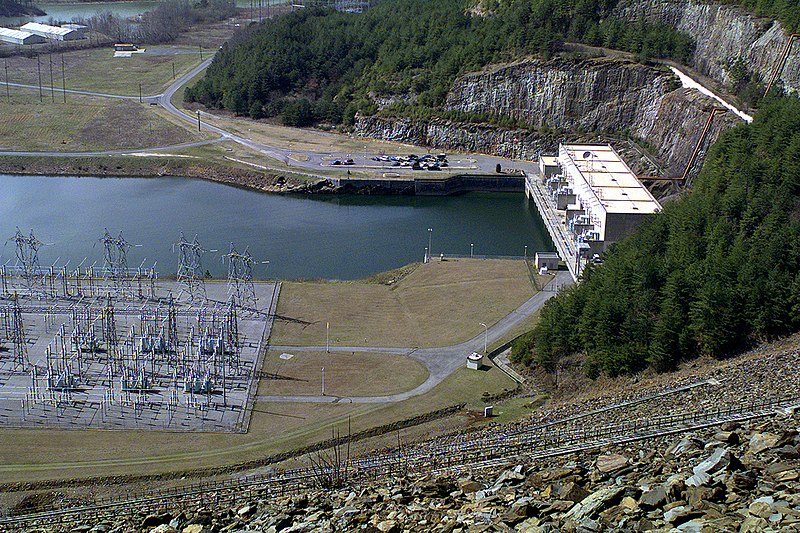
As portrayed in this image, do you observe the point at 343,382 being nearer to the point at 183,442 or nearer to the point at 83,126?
the point at 183,442

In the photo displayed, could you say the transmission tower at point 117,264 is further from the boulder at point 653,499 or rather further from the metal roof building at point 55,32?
the metal roof building at point 55,32

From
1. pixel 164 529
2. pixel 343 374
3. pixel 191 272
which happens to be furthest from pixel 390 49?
pixel 164 529

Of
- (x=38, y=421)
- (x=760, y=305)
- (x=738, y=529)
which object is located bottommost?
(x=38, y=421)

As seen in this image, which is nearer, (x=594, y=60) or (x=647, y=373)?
(x=647, y=373)

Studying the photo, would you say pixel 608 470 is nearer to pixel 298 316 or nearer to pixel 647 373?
pixel 647 373

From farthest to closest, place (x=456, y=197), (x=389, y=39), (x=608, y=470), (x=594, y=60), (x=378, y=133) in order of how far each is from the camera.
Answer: (x=389, y=39) → (x=378, y=133) → (x=594, y=60) → (x=456, y=197) → (x=608, y=470)

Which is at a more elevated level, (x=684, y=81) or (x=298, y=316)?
(x=684, y=81)

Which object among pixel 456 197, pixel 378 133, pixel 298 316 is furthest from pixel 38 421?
pixel 378 133

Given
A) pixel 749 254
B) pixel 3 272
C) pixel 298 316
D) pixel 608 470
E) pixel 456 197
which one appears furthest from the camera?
pixel 456 197
